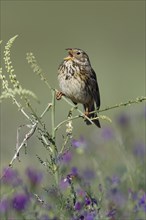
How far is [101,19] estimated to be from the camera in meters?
26.1

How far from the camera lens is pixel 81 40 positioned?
2305cm

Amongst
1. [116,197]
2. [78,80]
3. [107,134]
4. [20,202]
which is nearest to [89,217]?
[20,202]

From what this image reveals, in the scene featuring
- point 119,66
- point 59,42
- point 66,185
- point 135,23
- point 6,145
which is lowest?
point 66,185

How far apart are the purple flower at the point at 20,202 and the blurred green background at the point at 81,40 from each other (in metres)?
5.22

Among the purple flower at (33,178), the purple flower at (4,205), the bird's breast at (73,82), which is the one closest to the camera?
the purple flower at (4,205)

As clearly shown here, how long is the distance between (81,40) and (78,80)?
1593cm

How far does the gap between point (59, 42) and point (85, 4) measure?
780 cm

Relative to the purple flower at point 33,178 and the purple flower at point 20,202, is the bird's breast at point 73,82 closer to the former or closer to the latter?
the purple flower at point 33,178

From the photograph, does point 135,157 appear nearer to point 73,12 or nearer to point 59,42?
point 59,42

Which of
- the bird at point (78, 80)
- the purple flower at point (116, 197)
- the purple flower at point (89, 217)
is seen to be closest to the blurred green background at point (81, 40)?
the bird at point (78, 80)

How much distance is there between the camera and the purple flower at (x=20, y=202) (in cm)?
418

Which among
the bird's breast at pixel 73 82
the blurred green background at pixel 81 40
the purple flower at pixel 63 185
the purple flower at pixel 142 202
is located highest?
the blurred green background at pixel 81 40

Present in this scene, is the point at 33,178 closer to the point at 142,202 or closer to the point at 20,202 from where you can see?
the point at 20,202

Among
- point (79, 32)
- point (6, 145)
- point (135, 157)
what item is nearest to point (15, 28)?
point (79, 32)
